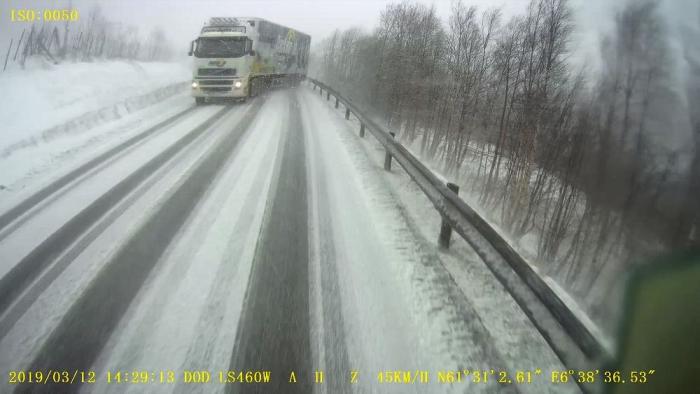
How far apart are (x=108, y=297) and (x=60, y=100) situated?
12.8 metres

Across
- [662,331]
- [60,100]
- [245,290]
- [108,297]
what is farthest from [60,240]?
[60,100]

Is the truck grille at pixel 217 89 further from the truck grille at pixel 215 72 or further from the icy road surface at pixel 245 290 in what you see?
the icy road surface at pixel 245 290

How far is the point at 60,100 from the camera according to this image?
12.0 m

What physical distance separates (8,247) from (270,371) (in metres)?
3.88

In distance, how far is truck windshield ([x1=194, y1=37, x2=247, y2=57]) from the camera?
47.2 ft

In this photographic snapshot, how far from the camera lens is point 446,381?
7.86 ft

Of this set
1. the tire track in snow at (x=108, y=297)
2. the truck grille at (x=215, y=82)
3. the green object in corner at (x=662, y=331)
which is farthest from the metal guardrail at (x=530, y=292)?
the truck grille at (x=215, y=82)

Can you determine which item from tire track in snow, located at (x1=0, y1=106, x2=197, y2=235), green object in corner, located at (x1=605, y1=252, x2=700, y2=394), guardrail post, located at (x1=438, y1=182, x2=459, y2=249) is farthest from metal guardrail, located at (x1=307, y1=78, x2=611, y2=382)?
tire track in snow, located at (x1=0, y1=106, x2=197, y2=235)

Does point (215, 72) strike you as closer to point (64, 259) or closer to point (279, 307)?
point (64, 259)

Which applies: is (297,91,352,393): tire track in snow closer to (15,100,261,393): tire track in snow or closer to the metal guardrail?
the metal guardrail

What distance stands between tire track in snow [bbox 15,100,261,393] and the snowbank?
19.1 ft

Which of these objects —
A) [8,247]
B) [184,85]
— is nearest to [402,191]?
[8,247]

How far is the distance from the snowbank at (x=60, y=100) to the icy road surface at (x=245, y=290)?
14.6ft

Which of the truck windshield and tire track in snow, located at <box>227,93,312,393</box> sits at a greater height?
the truck windshield
